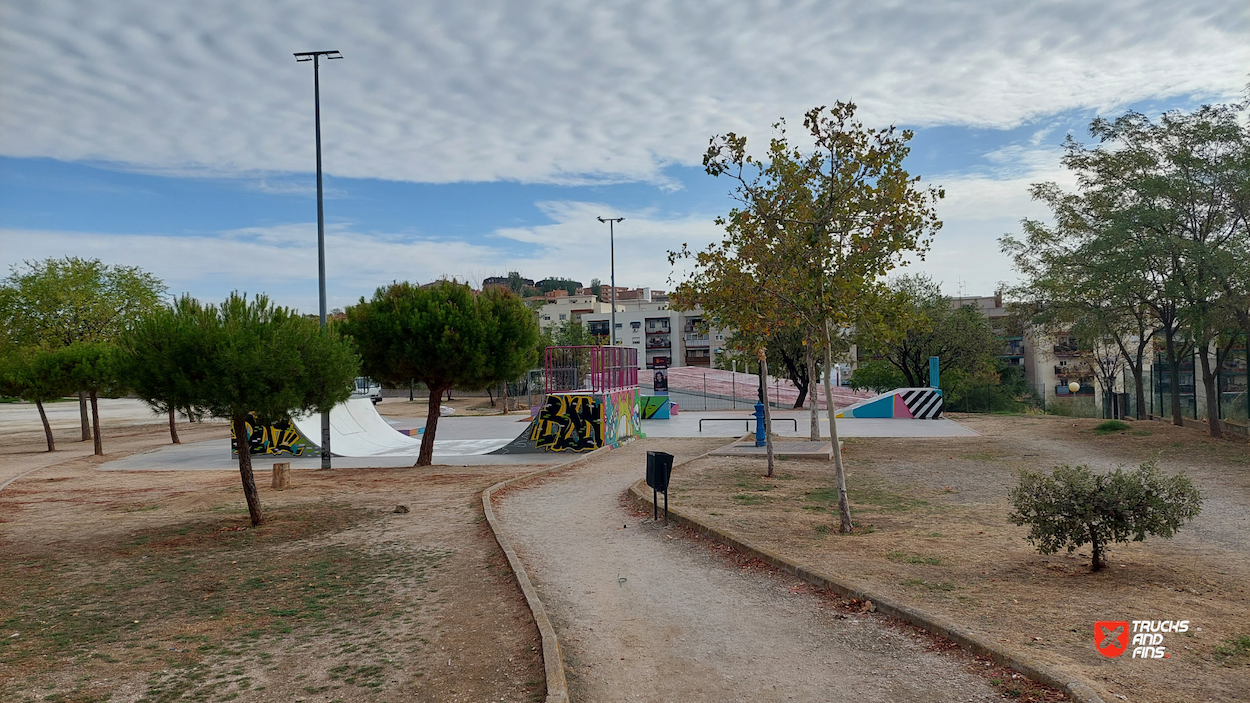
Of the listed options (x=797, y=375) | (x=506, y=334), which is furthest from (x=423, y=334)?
(x=797, y=375)

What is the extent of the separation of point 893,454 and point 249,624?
16376 millimetres

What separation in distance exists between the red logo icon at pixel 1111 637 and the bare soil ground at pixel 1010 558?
0.06m

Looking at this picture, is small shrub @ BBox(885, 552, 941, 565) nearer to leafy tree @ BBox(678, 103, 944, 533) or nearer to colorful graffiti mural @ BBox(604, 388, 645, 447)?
leafy tree @ BBox(678, 103, 944, 533)

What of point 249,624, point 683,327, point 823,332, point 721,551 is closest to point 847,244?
point 823,332

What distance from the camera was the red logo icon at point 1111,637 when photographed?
5004 millimetres

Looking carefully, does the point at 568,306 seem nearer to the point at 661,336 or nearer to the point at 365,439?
the point at 661,336

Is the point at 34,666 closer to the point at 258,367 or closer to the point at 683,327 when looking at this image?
the point at 258,367

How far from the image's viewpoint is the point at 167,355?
10.2m

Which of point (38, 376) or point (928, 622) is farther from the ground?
point (38, 376)

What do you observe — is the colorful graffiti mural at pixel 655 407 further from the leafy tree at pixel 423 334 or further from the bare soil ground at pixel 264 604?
the bare soil ground at pixel 264 604

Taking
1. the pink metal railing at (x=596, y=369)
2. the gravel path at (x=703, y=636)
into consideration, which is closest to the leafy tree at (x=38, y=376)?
the pink metal railing at (x=596, y=369)

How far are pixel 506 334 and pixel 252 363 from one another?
357 inches

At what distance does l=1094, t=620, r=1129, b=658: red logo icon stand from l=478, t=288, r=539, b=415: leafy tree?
14.8 m

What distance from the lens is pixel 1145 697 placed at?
14.0 feet
